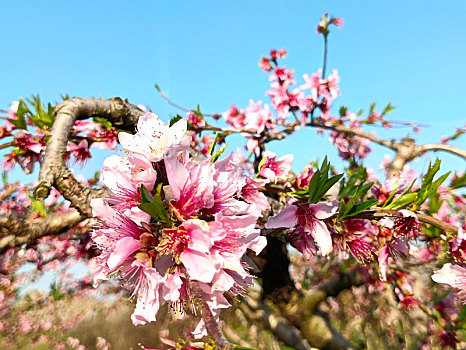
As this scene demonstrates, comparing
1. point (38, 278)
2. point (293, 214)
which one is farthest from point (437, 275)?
point (38, 278)

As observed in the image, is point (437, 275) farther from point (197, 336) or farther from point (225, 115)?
point (225, 115)

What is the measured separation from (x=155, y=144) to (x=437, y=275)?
1156 millimetres

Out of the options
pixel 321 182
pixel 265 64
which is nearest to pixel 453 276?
pixel 321 182

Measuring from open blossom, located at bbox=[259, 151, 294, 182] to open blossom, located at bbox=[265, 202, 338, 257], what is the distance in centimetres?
23

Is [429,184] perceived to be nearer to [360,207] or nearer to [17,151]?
[360,207]

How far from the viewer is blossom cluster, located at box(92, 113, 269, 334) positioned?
2.27 feet

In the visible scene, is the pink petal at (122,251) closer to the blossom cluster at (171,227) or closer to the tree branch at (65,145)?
the blossom cluster at (171,227)

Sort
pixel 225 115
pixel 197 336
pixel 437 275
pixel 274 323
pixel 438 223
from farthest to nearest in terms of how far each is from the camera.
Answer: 1. pixel 225 115
2. pixel 274 323
3. pixel 437 275
4. pixel 438 223
5. pixel 197 336

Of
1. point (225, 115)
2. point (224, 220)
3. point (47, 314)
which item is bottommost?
point (47, 314)

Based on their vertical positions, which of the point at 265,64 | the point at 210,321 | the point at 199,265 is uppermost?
the point at 265,64

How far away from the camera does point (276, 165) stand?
141cm

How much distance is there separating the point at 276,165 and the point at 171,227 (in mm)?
787

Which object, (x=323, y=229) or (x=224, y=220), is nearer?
(x=224, y=220)

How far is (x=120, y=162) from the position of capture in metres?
0.81
